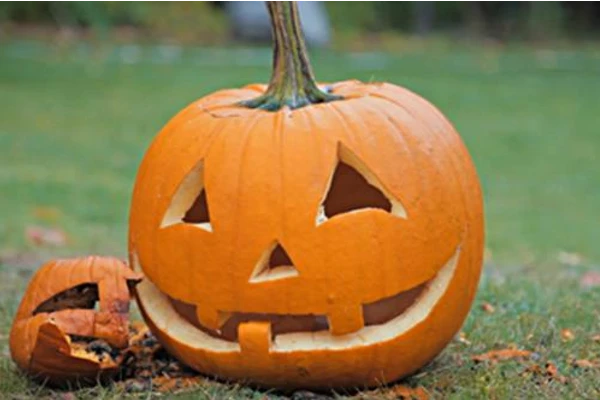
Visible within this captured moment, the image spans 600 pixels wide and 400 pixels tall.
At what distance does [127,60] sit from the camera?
1795 cm

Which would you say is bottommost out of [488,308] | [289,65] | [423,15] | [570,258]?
[423,15]

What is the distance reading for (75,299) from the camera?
322cm

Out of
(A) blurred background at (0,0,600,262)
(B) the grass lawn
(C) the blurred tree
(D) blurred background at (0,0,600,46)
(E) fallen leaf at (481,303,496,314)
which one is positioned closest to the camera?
(B) the grass lawn

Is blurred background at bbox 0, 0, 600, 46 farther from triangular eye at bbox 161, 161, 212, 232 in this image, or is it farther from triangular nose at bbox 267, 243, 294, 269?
triangular nose at bbox 267, 243, 294, 269

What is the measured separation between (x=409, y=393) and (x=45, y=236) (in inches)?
161

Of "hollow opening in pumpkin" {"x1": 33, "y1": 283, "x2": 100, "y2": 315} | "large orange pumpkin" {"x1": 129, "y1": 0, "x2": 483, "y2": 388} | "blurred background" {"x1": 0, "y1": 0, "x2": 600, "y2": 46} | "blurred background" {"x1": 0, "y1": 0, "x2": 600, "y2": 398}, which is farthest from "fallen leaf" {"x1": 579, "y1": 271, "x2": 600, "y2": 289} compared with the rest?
"blurred background" {"x1": 0, "y1": 0, "x2": 600, "y2": 46}

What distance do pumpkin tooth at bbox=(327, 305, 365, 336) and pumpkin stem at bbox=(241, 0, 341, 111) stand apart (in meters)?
0.64

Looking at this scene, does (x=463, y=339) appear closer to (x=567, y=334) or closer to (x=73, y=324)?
(x=567, y=334)

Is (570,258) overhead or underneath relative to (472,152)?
overhead

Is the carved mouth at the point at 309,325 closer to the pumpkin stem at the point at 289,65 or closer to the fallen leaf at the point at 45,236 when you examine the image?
the pumpkin stem at the point at 289,65

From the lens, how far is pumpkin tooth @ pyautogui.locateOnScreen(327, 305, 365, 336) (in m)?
2.96

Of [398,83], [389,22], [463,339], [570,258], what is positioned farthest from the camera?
[389,22]

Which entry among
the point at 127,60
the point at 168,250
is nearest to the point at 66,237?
the point at 168,250

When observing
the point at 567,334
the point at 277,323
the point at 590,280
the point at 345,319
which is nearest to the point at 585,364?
the point at 567,334
